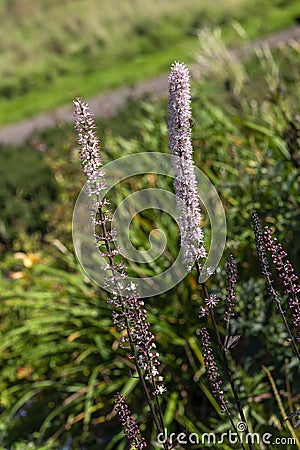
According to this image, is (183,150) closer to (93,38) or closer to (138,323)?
Result: (138,323)

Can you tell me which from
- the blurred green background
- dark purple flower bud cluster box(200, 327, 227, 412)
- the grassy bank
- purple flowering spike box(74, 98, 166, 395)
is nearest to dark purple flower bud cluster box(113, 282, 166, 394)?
purple flowering spike box(74, 98, 166, 395)

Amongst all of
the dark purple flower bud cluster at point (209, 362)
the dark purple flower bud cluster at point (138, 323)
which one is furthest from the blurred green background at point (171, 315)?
the dark purple flower bud cluster at point (138, 323)

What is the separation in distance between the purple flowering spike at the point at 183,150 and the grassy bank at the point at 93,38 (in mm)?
20205

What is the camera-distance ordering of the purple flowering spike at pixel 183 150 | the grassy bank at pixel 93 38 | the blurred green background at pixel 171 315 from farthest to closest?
the grassy bank at pixel 93 38, the blurred green background at pixel 171 315, the purple flowering spike at pixel 183 150

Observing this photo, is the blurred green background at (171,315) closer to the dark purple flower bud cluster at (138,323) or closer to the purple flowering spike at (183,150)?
the dark purple flower bud cluster at (138,323)

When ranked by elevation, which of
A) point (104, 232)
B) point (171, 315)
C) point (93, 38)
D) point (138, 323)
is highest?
point (93, 38)

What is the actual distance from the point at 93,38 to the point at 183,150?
26877 millimetres

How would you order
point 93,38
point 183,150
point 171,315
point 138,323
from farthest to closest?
point 93,38
point 171,315
point 138,323
point 183,150

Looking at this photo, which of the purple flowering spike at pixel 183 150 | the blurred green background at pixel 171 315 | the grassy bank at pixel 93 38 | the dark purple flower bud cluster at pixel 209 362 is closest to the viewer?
the purple flowering spike at pixel 183 150

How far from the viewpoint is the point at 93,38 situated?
27703 mm

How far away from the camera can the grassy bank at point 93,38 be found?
23453 mm

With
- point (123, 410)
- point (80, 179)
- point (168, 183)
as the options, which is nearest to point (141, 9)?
point (80, 179)

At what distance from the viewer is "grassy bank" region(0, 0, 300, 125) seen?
923 inches

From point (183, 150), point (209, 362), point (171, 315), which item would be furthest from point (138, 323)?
point (171, 315)
